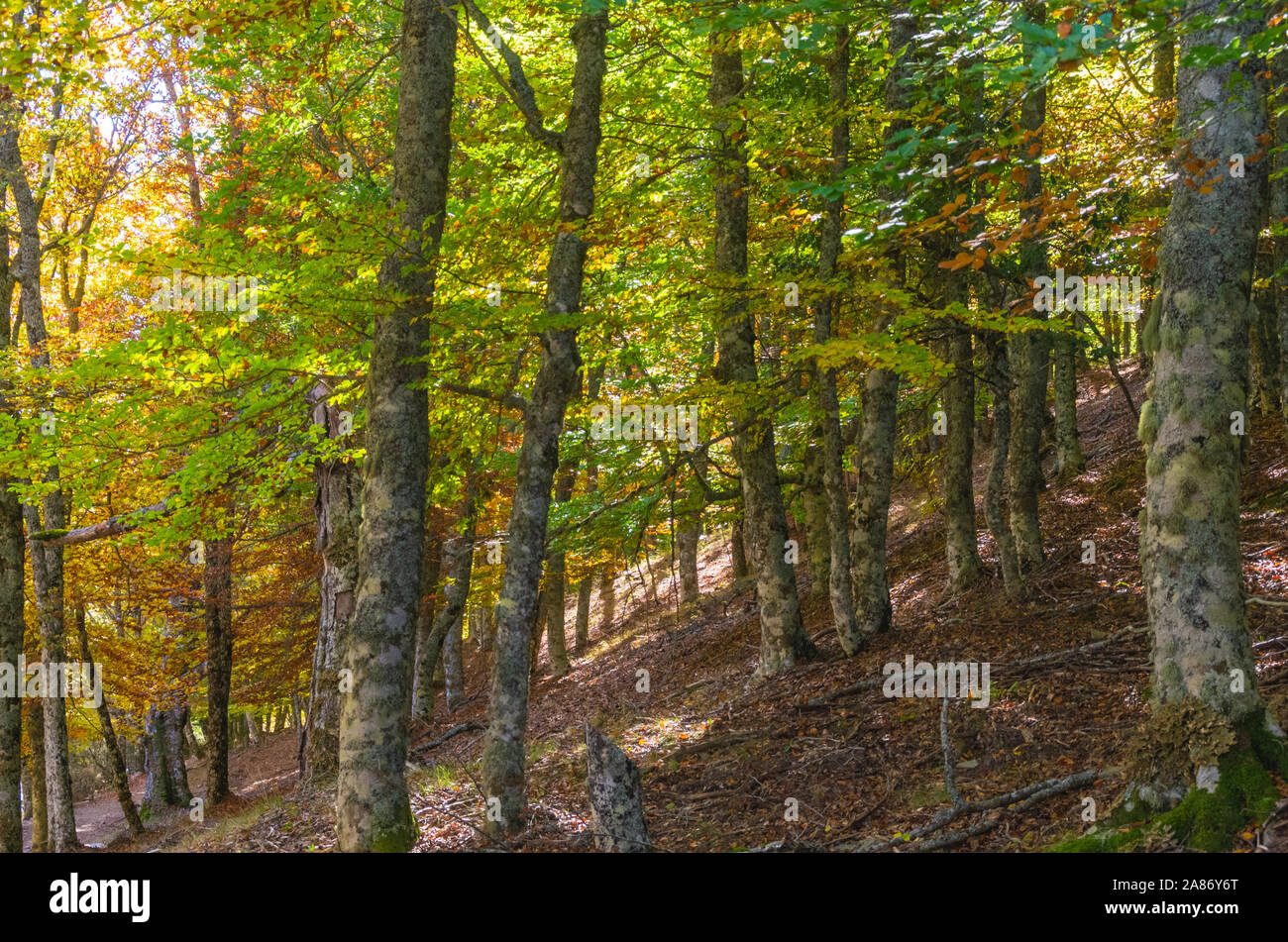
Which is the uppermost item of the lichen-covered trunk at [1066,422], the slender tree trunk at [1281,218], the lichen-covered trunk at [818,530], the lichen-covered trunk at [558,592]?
the slender tree trunk at [1281,218]

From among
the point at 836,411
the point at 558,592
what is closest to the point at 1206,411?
the point at 836,411

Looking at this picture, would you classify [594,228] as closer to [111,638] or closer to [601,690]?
[601,690]

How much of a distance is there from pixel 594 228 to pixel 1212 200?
5079 mm

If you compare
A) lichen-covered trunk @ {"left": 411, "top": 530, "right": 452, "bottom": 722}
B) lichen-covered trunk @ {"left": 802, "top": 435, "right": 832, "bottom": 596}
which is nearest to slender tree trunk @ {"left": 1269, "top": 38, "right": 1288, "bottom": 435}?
lichen-covered trunk @ {"left": 802, "top": 435, "right": 832, "bottom": 596}

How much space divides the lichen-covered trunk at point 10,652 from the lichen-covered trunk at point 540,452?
287 inches

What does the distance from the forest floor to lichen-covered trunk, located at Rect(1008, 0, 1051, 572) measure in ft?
1.69

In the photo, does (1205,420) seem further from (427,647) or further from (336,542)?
(427,647)

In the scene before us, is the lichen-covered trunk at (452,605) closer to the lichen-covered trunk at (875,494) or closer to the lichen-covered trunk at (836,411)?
the lichen-covered trunk at (836,411)

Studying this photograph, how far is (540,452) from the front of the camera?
850 cm

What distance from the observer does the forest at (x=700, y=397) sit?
5254mm

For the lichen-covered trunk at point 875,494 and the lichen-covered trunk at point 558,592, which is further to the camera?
the lichen-covered trunk at point 558,592

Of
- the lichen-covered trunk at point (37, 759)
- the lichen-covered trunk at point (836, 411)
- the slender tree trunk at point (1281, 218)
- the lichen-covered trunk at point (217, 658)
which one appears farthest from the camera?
the lichen-covered trunk at point (37, 759)

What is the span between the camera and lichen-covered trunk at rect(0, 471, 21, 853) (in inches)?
439

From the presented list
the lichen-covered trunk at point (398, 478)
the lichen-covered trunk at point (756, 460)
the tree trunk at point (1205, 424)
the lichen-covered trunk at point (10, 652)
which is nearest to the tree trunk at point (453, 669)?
the lichen-covered trunk at point (10, 652)
